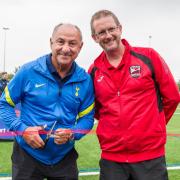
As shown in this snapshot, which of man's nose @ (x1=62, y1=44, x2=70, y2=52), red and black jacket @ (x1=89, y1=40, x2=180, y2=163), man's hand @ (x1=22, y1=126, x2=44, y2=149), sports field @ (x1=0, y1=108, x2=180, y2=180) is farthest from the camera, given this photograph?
sports field @ (x1=0, y1=108, x2=180, y2=180)

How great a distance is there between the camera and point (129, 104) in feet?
11.5


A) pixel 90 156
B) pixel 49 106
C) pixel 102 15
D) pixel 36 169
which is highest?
pixel 102 15

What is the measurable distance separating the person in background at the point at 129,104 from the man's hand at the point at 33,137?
0.70 meters

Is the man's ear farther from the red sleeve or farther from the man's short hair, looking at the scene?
the red sleeve

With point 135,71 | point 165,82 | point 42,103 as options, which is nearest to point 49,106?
point 42,103

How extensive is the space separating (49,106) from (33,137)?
323 millimetres

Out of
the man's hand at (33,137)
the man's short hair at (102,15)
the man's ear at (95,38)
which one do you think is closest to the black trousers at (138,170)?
the man's hand at (33,137)

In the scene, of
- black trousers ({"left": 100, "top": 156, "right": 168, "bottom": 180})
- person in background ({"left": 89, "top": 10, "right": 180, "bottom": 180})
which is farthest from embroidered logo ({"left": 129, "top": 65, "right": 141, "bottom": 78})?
black trousers ({"left": 100, "top": 156, "right": 168, "bottom": 180})

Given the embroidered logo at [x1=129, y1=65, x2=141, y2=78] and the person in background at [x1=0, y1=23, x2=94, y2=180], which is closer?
the person in background at [x1=0, y1=23, x2=94, y2=180]

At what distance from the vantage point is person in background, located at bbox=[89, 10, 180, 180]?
3.52 meters

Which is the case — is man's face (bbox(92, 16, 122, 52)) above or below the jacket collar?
above

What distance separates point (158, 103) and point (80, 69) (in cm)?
81

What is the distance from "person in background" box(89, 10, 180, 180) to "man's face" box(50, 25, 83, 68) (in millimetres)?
297

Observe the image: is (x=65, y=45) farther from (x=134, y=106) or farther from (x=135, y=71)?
(x=134, y=106)
